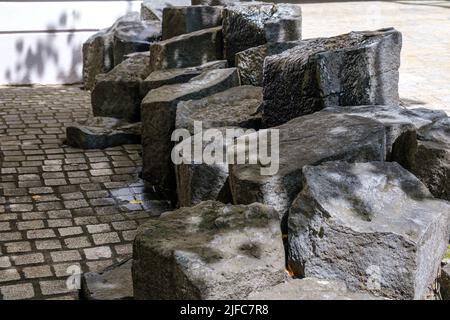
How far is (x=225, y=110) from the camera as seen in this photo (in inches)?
226

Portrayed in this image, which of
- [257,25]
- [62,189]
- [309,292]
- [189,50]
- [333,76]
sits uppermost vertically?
[257,25]

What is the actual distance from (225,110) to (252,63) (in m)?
0.89

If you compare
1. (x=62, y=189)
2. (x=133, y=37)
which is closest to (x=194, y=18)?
(x=133, y=37)

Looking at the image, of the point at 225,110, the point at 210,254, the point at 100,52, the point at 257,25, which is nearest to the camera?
the point at 210,254

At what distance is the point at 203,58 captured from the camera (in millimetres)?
7227

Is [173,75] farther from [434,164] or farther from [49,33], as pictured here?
[49,33]

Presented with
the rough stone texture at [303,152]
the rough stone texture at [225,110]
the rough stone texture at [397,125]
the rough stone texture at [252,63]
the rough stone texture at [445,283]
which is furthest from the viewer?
the rough stone texture at [252,63]

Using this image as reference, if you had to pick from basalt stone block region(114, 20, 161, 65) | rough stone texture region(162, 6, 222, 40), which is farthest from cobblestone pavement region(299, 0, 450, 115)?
basalt stone block region(114, 20, 161, 65)

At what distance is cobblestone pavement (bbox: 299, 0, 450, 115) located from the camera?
8.12 m

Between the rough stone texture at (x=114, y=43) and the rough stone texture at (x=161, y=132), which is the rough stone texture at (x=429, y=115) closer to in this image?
the rough stone texture at (x=161, y=132)

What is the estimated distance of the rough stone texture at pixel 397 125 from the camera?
451cm

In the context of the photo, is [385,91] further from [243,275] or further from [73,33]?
[73,33]

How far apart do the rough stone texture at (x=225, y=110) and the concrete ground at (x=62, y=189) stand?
732 mm

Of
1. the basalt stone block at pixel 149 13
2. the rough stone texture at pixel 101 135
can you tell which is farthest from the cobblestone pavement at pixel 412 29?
the rough stone texture at pixel 101 135
